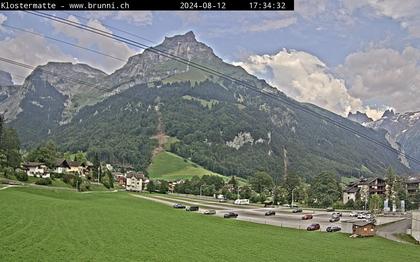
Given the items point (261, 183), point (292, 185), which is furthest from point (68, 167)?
point (292, 185)

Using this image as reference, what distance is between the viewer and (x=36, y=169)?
136 meters

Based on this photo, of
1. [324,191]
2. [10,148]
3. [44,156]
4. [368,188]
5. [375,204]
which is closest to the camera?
[10,148]

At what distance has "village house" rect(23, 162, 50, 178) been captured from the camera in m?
130

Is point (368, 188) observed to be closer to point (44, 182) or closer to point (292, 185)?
point (292, 185)

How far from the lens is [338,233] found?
73.1m

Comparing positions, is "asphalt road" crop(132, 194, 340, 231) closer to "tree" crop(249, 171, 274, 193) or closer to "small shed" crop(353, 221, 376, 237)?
"small shed" crop(353, 221, 376, 237)

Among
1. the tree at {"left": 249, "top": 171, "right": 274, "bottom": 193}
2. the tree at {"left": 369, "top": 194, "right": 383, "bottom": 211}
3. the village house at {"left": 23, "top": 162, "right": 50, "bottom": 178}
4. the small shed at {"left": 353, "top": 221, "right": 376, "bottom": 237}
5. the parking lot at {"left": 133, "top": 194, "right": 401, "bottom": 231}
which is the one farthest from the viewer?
the tree at {"left": 249, "top": 171, "right": 274, "bottom": 193}

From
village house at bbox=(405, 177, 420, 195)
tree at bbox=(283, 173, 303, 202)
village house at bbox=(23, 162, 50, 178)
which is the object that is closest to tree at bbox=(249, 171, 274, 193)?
tree at bbox=(283, 173, 303, 202)

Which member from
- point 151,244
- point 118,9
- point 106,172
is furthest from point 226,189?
point 118,9

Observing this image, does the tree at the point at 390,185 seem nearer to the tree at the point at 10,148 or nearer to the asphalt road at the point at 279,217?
the asphalt road at the point at 279,217

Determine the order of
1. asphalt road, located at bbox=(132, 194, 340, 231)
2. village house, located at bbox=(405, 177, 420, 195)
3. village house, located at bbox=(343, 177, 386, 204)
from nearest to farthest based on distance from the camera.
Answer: asphalt road, located at bbox=(132, 194, 340, 231)
village house, located at bbox=(343, 177, 386, 204)
village house, located at bbox=(405, 177, 420, 195)

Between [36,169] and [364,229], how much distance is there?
9672 cm

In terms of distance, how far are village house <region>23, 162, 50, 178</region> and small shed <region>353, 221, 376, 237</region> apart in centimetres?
8768

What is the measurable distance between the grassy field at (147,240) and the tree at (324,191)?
8373 cm
